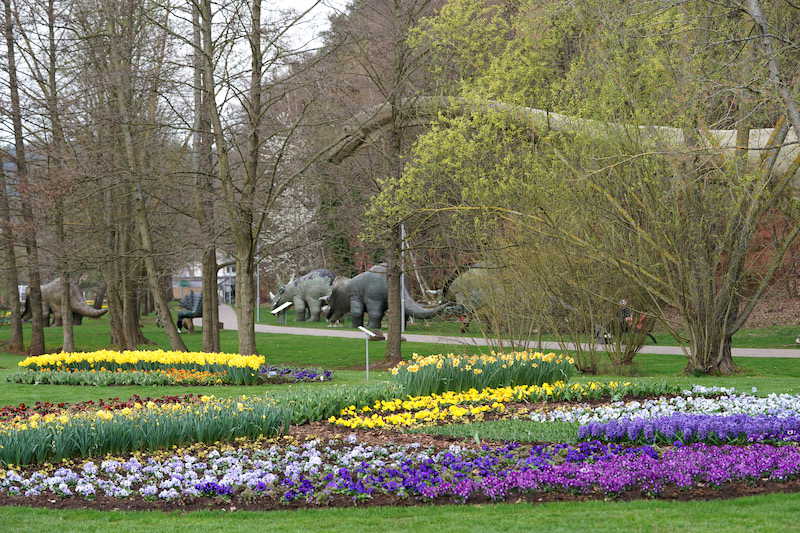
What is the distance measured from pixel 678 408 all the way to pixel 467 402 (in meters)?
2.50

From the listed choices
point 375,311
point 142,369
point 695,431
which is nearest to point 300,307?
point 375,311

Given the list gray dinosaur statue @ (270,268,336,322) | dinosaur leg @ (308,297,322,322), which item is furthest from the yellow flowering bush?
dinosaur leg @ (308,297,322,322)

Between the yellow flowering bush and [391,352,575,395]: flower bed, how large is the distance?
0.42 feet

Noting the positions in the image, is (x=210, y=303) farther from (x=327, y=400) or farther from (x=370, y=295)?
(x=370, y=295)

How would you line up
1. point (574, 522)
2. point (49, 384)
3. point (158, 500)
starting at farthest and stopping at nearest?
point (49, 384) → point (158, 500) → point (574, 522)

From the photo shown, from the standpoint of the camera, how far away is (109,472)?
743 cm

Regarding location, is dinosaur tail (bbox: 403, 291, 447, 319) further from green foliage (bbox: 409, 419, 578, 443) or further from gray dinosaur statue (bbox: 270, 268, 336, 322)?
green foliage (bbox: 409, 419, 578, 443)

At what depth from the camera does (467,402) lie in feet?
37.1

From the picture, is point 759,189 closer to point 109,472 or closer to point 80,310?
point 109,472

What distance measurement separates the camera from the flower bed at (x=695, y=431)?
26.8ft

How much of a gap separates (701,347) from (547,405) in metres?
5.90

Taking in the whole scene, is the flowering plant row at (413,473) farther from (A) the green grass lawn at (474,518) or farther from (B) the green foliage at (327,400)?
(B) the green foliage at (327,400)

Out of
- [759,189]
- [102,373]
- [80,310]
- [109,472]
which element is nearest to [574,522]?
[109,472]

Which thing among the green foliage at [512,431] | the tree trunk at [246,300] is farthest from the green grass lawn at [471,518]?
the tree trunk at [246,300]
